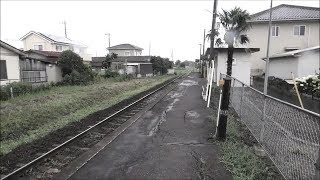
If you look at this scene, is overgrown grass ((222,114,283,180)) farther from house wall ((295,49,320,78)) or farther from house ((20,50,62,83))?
house ((20,50,62,83))

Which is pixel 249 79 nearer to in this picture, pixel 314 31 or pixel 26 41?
pixel 314 31

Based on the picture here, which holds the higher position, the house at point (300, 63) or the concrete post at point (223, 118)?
the house at point (300, 63)

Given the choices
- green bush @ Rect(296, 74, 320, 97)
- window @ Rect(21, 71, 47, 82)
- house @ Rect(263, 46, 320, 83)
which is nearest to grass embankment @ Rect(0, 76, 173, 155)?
window @ Rect(21, 71, 47, 82)

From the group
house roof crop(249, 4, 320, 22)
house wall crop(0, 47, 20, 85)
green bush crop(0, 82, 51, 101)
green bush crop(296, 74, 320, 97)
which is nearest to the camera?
green bush crop(296, 74, 320, 97)

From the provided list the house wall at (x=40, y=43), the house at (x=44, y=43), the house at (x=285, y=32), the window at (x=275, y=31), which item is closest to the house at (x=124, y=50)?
the house wall at (x=40, y=43)

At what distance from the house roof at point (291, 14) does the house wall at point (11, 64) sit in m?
23.0

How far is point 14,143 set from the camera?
308 inches

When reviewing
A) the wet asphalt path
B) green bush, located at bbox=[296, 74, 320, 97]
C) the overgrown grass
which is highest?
green bush, located at bbox=[296, 74, 320, 97]

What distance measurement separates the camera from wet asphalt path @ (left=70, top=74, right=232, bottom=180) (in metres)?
5.45

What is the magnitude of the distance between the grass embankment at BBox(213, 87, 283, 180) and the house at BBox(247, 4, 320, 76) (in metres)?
25.5

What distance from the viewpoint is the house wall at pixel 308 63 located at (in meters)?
20.8

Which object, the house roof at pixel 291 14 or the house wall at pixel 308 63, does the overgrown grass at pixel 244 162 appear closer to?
the house wall at pixel 308 63

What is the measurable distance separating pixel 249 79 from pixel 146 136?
59.9 ft

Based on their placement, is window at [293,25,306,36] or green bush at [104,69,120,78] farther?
green bush at [104,69,120,78]
